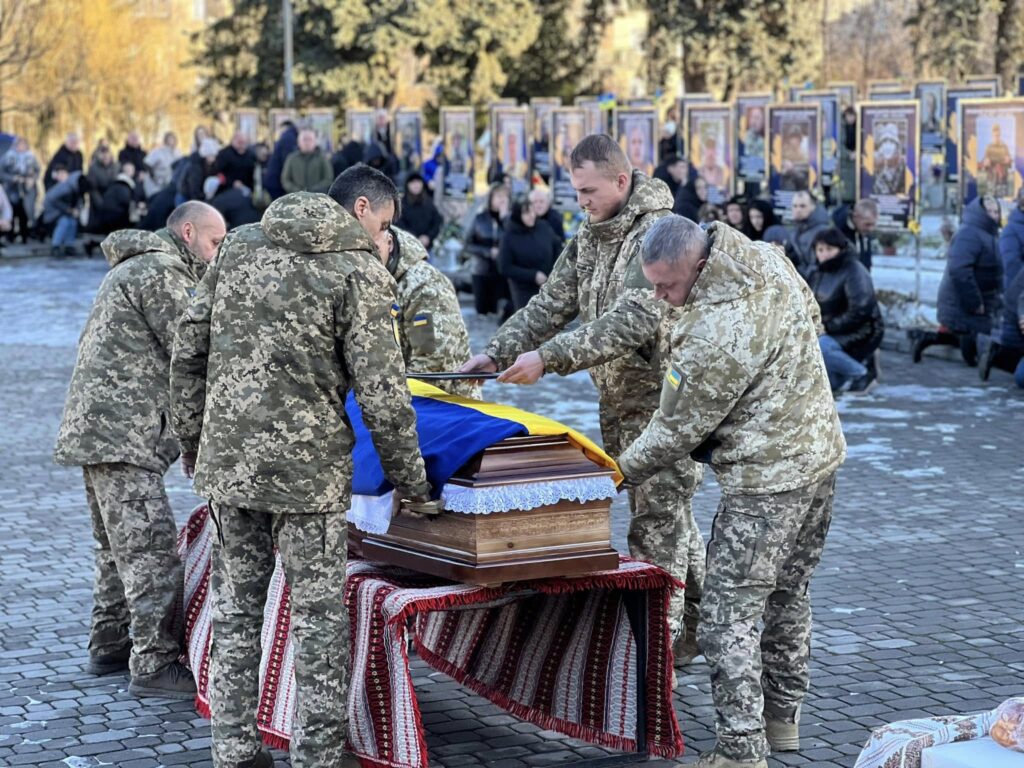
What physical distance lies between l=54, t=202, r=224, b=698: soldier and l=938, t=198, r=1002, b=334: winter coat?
942cm

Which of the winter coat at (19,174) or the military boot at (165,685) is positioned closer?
the military boot at (165,685)

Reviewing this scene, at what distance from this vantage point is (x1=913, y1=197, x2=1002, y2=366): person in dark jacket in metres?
14.1

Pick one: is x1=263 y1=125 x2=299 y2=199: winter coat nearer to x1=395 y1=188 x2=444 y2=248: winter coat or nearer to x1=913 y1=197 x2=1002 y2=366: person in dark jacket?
x1=395 y1=188 x2=444 y2=248: winter coat

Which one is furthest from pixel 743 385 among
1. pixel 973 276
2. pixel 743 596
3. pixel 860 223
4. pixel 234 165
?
pixel 234 165

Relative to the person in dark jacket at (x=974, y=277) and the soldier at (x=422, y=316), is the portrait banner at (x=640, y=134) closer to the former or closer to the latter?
the person in dark jacket at (x=974, y=277)

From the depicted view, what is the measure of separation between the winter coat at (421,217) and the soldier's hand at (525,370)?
1400 centimetres

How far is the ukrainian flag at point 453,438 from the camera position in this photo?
5039mm

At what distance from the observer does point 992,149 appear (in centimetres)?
1509

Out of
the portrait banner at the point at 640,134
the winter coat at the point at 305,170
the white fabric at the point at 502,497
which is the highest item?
the portrait banner at the point at 640,134

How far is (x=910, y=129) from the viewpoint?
1622cm

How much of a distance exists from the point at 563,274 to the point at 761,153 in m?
14.9

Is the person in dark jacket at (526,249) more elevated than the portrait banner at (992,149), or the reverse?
the portrait banner at (992,149)

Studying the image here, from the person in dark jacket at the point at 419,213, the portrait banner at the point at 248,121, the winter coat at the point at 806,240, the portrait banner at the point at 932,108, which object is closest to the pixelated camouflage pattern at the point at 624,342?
the winter coat at the point at 806,240

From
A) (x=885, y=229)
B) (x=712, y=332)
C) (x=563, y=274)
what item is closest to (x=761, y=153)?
(x=885, y=229)
